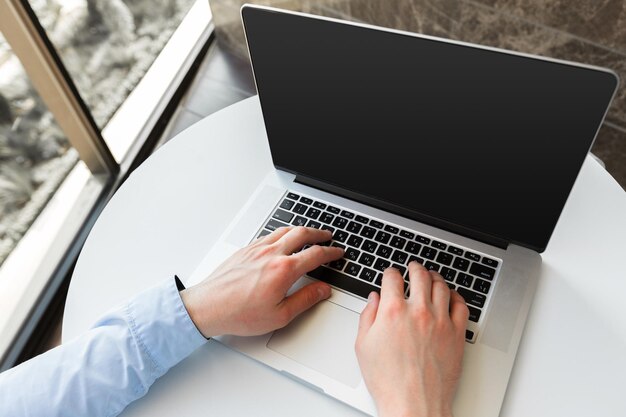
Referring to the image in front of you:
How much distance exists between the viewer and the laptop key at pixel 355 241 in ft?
2.67

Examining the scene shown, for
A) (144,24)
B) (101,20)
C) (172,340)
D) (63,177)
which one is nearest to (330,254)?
(172,340)

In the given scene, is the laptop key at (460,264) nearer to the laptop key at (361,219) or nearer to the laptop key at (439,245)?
the laptop key at (439,245)

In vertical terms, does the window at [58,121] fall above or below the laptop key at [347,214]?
below

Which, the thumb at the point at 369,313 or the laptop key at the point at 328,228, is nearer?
the thumb at the point at 369,313

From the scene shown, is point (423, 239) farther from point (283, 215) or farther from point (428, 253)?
point (283, 215)

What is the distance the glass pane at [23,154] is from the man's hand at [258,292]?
103 cm

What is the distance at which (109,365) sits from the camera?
0.72 metres

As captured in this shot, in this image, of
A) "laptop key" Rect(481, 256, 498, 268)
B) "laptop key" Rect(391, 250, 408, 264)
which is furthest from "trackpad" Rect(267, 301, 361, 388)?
"laptop key" Rect(481, 256, 498, 268)

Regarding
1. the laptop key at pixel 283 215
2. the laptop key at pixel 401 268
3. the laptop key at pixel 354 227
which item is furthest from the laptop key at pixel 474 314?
the laptop key at pixel 283 215

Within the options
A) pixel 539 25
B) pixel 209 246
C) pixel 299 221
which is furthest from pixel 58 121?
pixel 539 25

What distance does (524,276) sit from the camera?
77 cm

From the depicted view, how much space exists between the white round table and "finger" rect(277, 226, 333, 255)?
16 cm

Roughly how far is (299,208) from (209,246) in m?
0.16

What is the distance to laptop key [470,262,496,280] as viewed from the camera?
765 mm
